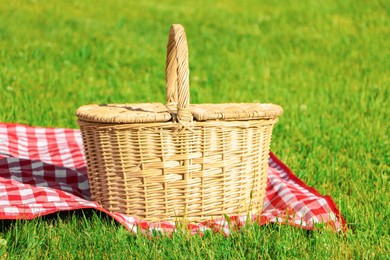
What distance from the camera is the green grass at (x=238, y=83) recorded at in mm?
2805

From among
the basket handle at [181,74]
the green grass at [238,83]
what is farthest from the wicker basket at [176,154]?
the green grass at [238,83]

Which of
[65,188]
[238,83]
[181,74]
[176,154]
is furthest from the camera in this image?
[238,83]

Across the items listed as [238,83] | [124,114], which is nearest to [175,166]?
[124,114]

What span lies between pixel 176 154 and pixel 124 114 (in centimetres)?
31

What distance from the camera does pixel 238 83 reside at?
6.09 m

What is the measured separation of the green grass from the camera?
2.80m

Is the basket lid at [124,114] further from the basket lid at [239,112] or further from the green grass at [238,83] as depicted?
the green grass at [238,83]

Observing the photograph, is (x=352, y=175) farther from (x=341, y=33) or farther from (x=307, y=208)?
(x=341, y=33)

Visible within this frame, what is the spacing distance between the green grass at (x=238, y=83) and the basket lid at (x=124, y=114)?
0.46 meters

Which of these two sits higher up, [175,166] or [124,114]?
[124,114]

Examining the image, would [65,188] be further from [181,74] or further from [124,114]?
[181,74]

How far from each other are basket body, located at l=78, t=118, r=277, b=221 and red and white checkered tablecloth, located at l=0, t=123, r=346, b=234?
89 mm

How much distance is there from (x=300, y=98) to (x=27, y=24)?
379 cm

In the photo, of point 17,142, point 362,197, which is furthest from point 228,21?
point 362,197
